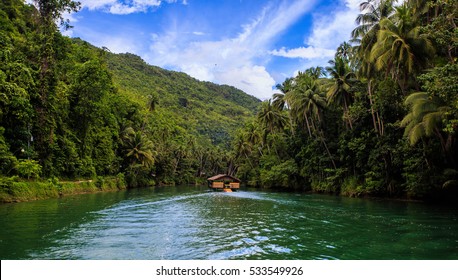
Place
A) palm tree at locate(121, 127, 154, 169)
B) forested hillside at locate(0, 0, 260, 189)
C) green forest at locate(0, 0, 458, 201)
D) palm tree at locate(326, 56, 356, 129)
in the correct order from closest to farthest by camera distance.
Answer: green forest at locate(0, 0, 458, 201) < forested hillside at locate(0, 0, 260, 189) < palm tree at locate(326, 56, 356, 129) < palm tree at locate(121, 127, 154, 169)

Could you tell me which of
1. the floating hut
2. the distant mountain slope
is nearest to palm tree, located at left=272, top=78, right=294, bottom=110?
the floating hut

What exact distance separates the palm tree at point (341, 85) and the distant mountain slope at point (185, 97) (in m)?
70.4

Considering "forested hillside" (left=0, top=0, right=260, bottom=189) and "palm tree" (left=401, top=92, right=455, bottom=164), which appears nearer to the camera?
"palm tree" (left=401, top=92, right=455, bottom=164)

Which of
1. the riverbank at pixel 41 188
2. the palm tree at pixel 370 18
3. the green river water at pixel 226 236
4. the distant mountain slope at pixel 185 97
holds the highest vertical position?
the distant mountain slope at pixel 185 97

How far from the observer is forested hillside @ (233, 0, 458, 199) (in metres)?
18.9

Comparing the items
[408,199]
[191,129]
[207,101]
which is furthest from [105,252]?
[207,101]

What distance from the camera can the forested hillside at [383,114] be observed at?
18900mm

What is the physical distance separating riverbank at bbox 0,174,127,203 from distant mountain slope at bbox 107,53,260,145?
62614 millimetres

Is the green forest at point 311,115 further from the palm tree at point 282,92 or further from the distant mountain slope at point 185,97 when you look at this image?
the distant mountain slope at point 185,97

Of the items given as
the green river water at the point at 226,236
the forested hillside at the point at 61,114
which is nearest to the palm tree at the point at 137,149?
the forested hillside at the point at 61,114

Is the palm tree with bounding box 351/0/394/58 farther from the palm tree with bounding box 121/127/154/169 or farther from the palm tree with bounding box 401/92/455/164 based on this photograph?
the palm tree with bounding box 121/127/154/169

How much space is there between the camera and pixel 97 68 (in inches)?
1480

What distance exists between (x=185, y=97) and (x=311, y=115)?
107 metres
